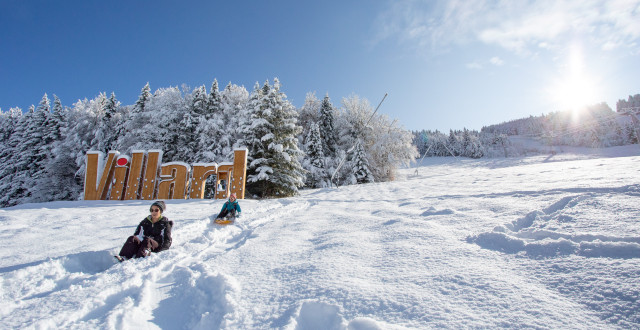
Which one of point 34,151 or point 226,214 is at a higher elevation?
point 34,151

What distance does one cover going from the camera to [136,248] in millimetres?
3904

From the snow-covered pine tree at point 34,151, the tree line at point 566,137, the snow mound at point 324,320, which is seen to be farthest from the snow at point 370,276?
the tree line at point 566,137

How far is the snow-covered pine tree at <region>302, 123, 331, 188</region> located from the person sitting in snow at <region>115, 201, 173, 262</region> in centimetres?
1762

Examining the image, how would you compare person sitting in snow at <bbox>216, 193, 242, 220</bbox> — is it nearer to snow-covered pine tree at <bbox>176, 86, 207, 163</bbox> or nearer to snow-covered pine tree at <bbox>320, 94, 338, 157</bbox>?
snow-covered pine tree at <bbox>176, 86, 207, 163</bbox>

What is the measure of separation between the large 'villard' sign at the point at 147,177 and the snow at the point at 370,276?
22.1 ft

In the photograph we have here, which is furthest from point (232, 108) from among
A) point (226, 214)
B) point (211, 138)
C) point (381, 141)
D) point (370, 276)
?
point (370, 276)

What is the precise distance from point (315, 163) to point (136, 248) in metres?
18.9

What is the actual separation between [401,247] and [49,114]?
112 ft

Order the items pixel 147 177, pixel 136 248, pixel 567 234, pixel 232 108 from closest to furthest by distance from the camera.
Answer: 1. pixel 567 234
2. pixel 136 248
3. pixel 147 177
4. pixel 232 108

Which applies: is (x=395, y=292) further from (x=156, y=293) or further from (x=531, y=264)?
(x=156, y=293)

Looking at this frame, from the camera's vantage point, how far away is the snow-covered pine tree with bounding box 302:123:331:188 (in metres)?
22.1

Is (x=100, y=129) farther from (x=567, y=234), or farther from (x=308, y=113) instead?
(x=567, y=234)

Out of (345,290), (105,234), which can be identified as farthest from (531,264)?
(105,234)

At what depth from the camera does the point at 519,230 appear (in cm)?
342
